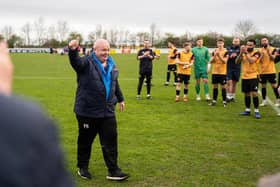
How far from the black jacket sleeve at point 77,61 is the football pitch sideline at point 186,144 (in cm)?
163

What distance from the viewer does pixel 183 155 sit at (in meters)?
6.86

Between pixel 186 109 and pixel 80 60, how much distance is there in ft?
22.1

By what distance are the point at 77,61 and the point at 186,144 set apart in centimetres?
316

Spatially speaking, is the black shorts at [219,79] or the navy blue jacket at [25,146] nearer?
the navy blue jacket at [25,146]

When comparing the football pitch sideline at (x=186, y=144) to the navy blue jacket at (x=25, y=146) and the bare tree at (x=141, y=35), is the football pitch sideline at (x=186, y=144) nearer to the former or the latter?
the navy blue jacket at (x=25, y=146)

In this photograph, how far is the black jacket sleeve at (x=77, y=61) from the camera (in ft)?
17.2

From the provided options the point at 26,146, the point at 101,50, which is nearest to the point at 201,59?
the point at 101,50

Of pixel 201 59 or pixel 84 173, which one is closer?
pixel 84 173

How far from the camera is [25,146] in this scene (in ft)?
4.50

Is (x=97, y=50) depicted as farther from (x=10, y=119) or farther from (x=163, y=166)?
(x=10, y=119)

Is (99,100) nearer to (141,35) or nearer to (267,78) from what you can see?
(267,78)

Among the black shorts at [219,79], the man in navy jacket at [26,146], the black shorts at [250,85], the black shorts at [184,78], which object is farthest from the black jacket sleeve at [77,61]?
the black shorts at [184,78]

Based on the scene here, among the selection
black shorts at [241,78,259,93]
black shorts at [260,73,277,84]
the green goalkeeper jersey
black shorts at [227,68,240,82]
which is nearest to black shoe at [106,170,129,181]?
black shorts at [241,78,259,93]

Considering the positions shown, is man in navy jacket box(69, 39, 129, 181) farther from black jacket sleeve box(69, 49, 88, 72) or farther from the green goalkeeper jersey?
the green goalkeeper jersey
